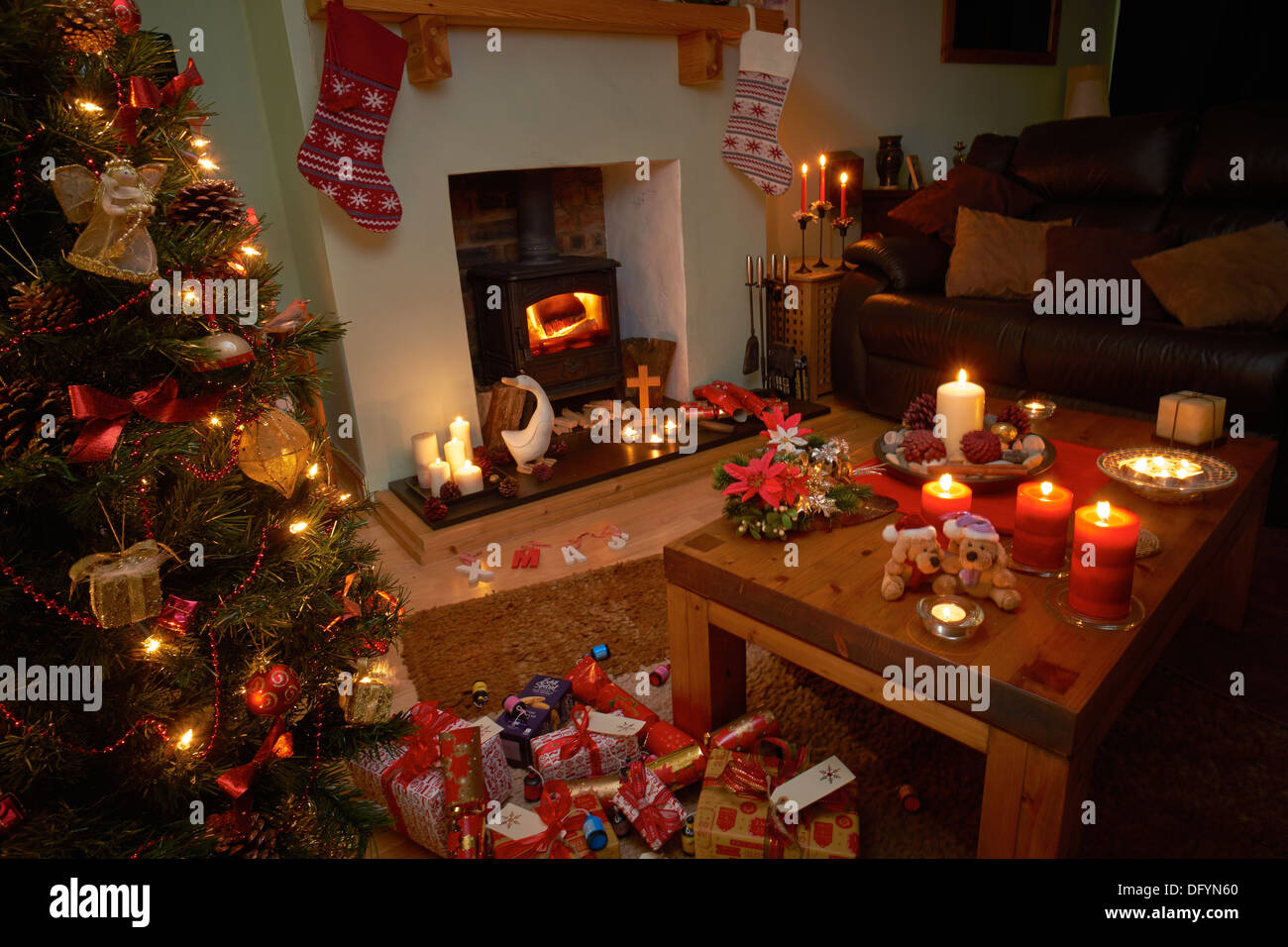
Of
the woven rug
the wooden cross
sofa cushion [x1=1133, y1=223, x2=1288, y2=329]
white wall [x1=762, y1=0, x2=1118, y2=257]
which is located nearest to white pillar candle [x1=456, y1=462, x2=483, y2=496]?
the woven rug

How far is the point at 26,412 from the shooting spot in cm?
81

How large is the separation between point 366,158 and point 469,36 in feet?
1.72

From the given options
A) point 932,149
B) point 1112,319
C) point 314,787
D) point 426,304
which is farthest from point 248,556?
point 932,149

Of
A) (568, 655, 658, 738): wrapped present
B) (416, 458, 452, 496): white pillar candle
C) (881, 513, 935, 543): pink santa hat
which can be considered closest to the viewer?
(881, 513, 935, 543): pink santa hat

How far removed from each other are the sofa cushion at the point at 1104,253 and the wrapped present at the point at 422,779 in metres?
2.57

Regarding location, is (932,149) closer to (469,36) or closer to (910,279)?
(910,279)

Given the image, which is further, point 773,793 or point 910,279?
point 910,279

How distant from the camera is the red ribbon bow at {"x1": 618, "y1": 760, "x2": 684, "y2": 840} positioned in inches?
50.4

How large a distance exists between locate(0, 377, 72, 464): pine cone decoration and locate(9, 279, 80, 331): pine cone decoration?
6cm

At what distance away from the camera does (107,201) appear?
779 millimetres

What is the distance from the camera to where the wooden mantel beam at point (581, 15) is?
2281mm

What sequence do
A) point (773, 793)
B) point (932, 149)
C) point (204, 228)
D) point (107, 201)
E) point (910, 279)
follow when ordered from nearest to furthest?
point (107, 201), point (204, 228), point (773, 793), point (910, 279), point (932, 149)

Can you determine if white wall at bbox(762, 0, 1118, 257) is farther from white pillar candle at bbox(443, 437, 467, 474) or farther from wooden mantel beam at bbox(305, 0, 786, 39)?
white pillar candle at bbox(443, 437, 467, 474)

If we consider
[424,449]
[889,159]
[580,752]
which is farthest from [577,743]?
[889,159]
